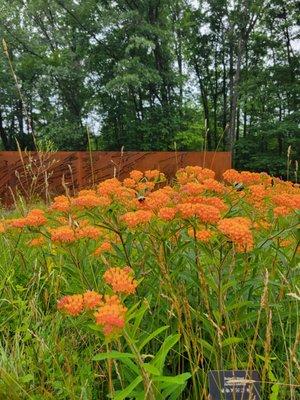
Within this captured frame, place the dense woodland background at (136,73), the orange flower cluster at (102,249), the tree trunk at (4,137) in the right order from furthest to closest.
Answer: the tree trunk at (4,137) < the dense woodland background at (136,73) < the orange flower cluster at (102,249)

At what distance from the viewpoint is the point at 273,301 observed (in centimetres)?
167

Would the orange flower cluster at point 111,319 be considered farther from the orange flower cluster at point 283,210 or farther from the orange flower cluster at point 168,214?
the orange flower cluster at point 283,210

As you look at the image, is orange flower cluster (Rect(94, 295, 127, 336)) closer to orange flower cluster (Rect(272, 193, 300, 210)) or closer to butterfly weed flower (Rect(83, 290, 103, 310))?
butterfly weed flower (Rect(83, 290, 103, 310))

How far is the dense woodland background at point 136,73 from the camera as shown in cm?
1608

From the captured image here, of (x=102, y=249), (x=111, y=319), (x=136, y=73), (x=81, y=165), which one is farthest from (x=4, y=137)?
(x=111, y=319)

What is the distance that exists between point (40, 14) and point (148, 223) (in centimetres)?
1834

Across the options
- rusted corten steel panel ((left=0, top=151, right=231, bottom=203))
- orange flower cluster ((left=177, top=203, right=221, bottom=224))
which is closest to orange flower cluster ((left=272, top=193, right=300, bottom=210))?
orange flower cluster ((left=177, top=203, right=221, bottom=224))

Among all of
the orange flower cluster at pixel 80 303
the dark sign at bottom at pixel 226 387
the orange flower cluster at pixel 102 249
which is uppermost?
the orange flower cluster at pixel 80 303

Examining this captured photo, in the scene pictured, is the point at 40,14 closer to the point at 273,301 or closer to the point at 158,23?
the point at 158,23

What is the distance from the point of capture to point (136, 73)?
14.7 meters

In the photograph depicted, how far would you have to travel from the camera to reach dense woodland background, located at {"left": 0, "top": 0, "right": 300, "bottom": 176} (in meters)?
16.1

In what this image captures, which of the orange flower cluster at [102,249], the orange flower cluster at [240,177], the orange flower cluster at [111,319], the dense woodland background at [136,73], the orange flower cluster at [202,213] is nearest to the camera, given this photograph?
the orange flower cluster at [111,319]

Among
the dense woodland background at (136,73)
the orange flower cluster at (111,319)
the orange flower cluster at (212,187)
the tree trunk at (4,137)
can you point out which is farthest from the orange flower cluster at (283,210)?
the tree trunk at (4,137)

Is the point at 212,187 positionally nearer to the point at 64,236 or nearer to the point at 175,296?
the point at 175,296
